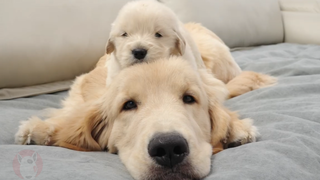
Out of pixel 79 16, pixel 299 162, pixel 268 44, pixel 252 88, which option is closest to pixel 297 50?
pixel 268 44

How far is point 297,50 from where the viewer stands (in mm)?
3627

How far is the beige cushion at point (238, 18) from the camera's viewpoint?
3.69 meters

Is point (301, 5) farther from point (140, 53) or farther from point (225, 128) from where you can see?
point (225, 128)

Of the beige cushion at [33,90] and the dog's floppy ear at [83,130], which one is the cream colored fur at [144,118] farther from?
the beige cushion at [33,90]

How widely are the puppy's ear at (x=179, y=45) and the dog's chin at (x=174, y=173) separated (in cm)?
101

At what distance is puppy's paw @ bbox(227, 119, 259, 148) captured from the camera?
1351 mm

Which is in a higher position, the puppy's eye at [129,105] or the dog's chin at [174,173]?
the puppy's eye at [129,105]

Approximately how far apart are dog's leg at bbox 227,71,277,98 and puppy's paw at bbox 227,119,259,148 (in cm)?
67

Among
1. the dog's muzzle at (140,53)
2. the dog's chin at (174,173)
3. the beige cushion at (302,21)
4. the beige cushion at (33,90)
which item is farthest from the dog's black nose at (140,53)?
the beige cushion at (302,21)

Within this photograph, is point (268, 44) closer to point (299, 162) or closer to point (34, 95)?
point (34, 95)

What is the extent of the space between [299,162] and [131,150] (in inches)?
22.8

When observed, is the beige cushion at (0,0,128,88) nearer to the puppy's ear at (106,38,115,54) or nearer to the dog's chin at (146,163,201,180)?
the puppy's ear at (106,38,115,54)

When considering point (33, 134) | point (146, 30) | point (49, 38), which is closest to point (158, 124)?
point (33, 134)

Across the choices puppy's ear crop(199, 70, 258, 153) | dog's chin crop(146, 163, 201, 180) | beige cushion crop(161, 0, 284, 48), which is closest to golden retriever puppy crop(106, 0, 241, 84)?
puppy's ear crop(199, 70, 258, 153)
